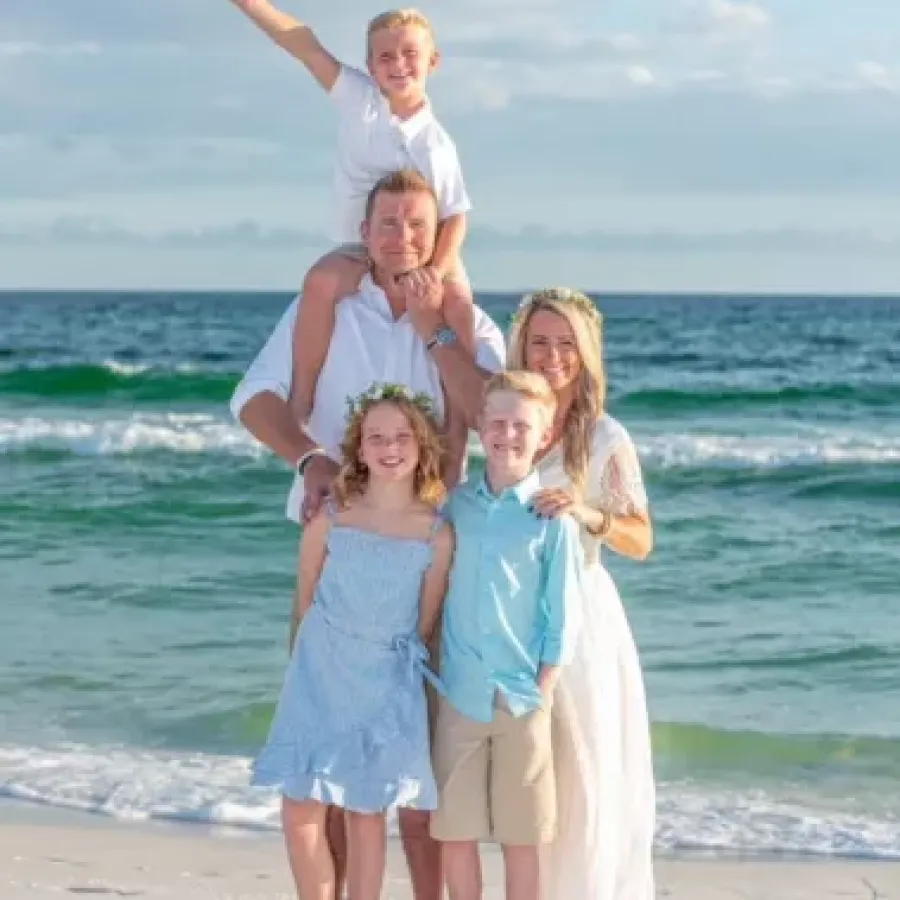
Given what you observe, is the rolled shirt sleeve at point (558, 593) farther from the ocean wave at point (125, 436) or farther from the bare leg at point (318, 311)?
the ocean wave at point (125, 436)

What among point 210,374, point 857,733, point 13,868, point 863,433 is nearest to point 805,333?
point 210,374

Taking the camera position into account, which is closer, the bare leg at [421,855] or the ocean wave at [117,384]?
the bare leg at [421,855]

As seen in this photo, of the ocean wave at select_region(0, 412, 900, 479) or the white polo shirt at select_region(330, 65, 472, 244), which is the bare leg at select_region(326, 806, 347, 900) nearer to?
the white polo shirt at select_region(330, 65, 472, 244)

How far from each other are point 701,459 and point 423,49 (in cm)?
1432

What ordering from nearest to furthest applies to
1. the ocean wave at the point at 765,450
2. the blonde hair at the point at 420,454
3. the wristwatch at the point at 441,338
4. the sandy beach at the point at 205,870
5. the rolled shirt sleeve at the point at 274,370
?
the blonde hair at the point at 420,454 → the wristwatch at the point at 441,338 → the rolled shirt sleeve at the point at 274,370 → the sandy beach at the point at 205,870 → the ocean wave at the point at 765,450

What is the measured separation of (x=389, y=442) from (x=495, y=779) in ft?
2.31

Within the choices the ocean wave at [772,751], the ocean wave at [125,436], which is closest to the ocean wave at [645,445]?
the ocean wave at [125,436]

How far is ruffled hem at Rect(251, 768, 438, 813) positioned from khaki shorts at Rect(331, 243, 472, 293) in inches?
40.6

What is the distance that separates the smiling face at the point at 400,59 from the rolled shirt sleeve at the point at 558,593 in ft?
3.38

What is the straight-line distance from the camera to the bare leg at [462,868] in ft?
13.1

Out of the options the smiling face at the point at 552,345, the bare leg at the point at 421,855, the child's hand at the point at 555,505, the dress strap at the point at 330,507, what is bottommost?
the bare leg at the point at 421,855

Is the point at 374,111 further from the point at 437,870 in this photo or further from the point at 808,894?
the point at 808,894

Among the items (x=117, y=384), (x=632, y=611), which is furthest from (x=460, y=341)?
(x=117, y=384)

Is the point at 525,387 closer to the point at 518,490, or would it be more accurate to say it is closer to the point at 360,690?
the point at 518,490
